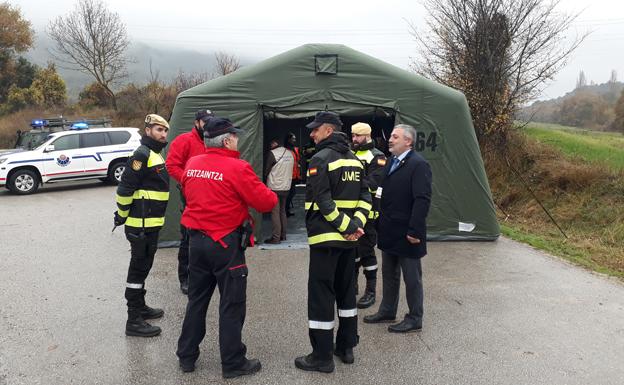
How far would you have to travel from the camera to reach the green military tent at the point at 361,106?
284 inches

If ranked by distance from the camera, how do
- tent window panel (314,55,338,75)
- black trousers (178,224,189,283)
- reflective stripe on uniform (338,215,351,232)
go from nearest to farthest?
1. reflective stripe on uniform (338,215,351,232)
2. black trousers (178,224,189,283)
3. tent window panel (314,55,338,75)

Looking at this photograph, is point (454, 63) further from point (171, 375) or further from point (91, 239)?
point (171, 375)

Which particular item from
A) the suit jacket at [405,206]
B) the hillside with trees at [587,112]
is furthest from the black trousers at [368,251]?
the hillside with trees at [587,112]

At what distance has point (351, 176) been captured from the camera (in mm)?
3498

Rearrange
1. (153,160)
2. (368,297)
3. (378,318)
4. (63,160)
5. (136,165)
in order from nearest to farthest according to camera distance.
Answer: (136,165) → (153,160) → (378,318) → (368,297) → (63,160)

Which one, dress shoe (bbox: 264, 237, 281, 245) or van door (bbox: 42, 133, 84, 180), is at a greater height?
van door (bbox: 42, 133, 84, 180)

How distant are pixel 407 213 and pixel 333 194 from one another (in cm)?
98

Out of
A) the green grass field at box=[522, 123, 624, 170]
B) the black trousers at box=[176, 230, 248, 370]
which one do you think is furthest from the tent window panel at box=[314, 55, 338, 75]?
the green grass field at box=[522, 123, 624, 170]

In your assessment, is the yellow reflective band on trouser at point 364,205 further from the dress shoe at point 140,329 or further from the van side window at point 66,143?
the van side window at point 66,143

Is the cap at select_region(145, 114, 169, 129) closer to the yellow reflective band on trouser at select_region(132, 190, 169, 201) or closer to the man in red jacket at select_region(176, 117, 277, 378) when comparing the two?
the yellow reflective band on trouser at select_region(132, 190, 169, 201)

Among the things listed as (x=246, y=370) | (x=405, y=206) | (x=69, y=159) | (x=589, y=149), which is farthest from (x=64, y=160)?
(x=589, y=149)

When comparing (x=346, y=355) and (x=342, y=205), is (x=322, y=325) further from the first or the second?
(x=342, y=205)

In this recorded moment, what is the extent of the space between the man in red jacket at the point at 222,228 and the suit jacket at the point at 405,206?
1307 millimetres

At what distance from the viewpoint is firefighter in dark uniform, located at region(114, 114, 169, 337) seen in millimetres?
4047
